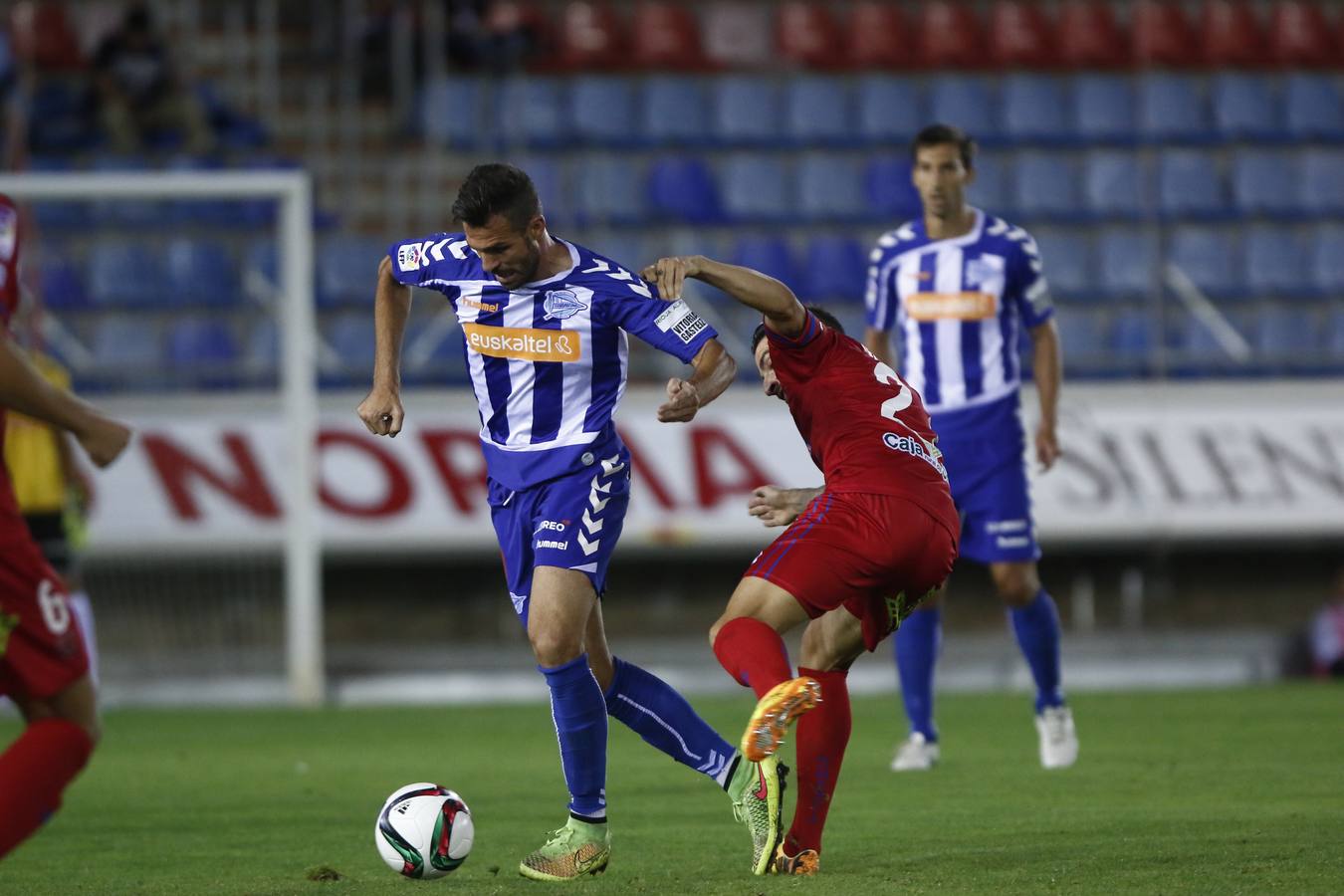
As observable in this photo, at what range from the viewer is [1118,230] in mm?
14734

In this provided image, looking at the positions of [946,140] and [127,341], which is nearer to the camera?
[946,140]

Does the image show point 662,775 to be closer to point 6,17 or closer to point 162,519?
point 162,519

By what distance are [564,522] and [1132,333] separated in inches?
387

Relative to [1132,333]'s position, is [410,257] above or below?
Answer: above

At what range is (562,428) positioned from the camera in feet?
17.1

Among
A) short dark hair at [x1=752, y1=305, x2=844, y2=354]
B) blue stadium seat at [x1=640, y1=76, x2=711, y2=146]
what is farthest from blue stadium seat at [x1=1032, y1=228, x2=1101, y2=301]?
short dark hair at [x1=752, y1=305, x2=844, y2=354]

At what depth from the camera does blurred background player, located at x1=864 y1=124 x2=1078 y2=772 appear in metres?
7.50

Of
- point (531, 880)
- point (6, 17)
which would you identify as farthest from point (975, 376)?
point (6, 17)

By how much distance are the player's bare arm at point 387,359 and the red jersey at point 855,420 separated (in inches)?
40.4

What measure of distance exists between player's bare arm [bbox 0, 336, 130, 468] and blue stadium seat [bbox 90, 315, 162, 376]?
32.0 feet

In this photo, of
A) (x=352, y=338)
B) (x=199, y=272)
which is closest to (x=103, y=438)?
(x=352, y=338)

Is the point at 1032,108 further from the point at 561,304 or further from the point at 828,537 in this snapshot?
the point at 828,537

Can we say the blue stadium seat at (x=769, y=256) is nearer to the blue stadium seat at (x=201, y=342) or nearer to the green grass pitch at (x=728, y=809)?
the blue stadium seat at (x=201, y=342)

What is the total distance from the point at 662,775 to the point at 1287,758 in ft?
8.19
